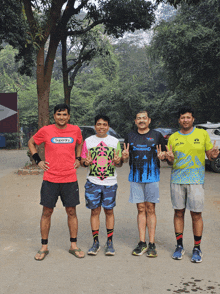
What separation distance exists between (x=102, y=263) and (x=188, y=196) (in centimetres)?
130

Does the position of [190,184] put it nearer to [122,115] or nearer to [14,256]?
[14,256]

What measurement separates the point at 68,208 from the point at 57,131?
0.98 metres

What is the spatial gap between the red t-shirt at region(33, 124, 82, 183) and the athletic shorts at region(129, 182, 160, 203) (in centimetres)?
78

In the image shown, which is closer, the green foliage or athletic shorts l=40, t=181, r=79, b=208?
athletic shorts l=40, t=181, r=79, b=208

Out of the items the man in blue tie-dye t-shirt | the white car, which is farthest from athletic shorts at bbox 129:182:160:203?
the white car

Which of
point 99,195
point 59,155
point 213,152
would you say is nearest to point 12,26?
point 59,155

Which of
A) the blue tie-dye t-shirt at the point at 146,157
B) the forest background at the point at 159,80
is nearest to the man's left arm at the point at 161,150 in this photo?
the blue tie-dye t-shirt at the point at 146,157

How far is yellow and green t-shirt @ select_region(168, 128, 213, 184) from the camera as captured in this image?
14.9 ft

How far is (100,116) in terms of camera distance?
190 inches

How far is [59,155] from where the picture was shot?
4617 mm

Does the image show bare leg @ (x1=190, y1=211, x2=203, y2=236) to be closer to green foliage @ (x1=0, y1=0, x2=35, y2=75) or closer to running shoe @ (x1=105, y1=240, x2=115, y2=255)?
running shoe @ (x1=105, y1=240, x2=115, y2=255)

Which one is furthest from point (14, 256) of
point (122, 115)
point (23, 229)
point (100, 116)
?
point (122, 115)

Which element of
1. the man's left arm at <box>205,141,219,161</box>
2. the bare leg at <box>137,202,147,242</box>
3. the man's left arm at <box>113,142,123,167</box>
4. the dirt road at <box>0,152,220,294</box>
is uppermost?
the man's left arm at <box>205,141,219,161</box>

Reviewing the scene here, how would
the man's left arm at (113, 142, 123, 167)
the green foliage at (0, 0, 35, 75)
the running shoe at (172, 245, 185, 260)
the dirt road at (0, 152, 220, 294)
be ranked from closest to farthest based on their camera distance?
the dirt road at (0, 152, 220, 294) < the running shoe at (172, 245, 185, 260) < the man's left arm at (113, 142, 123, 167) < the green foliage at (0, 0, 35, 75)
